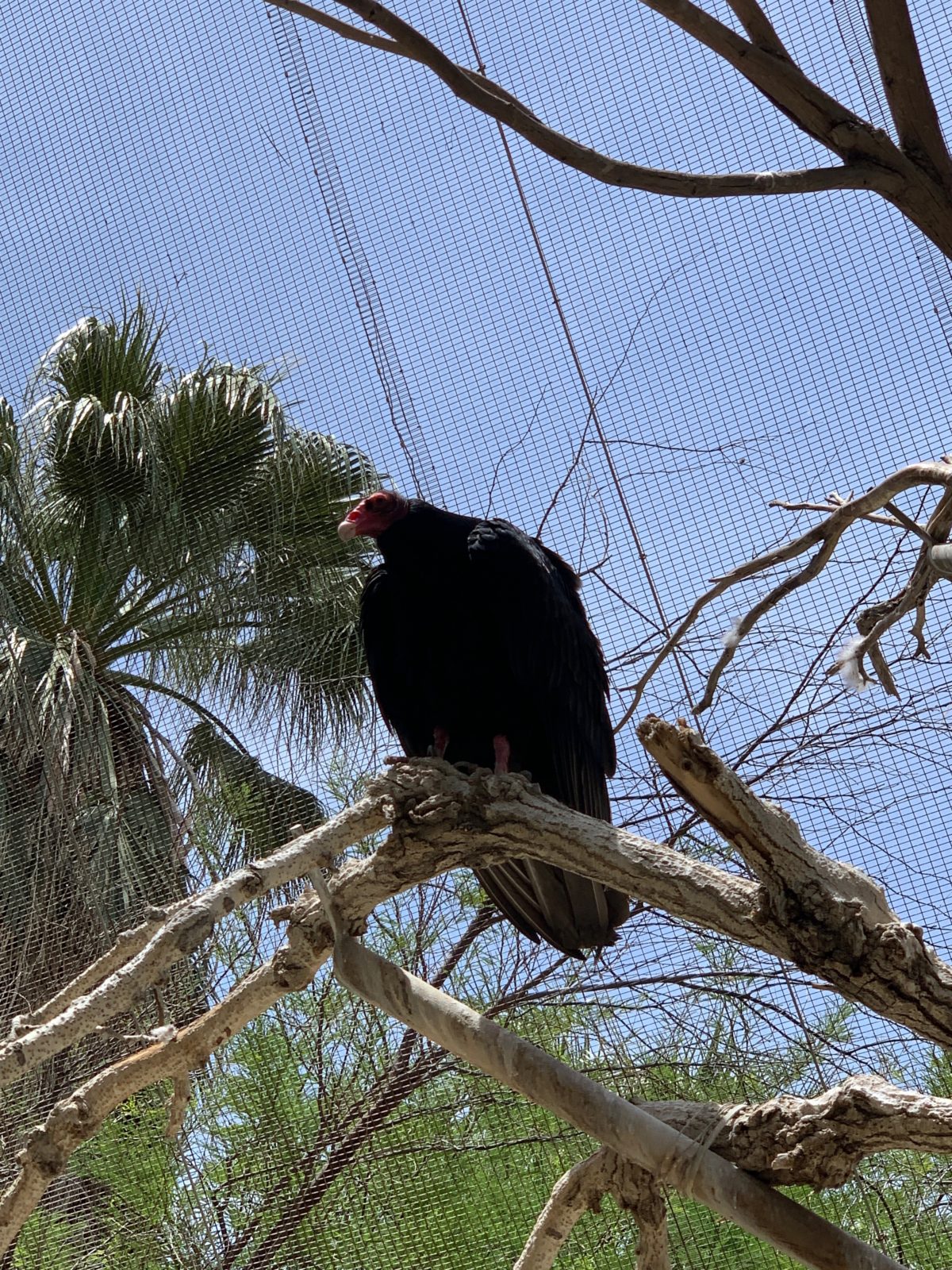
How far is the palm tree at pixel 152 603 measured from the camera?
3.73 meters

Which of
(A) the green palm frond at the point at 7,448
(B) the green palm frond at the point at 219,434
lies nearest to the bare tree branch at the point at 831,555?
(B) the green palm frond at the point at 219,434

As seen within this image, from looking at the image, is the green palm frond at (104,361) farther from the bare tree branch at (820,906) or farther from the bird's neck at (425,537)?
the bare tree branch at (820,906)

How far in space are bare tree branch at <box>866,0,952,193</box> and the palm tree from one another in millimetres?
2591

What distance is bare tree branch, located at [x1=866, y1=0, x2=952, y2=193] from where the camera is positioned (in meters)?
1.48

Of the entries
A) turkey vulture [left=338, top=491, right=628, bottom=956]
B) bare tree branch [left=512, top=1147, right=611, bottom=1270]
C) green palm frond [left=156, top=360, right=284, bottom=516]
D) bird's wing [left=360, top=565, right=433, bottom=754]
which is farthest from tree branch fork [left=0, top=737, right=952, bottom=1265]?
green palm frond [left=156, top=360, right=284, bottom=516]

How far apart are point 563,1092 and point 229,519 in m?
2.71

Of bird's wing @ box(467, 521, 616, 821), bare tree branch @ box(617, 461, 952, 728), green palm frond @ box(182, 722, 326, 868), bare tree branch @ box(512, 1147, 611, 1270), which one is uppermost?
green palm frond @ box(182, 722, 326, 868)

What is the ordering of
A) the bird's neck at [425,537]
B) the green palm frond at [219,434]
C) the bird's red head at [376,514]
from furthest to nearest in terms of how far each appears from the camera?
the green palm frond at [219,434] → the bird's red head at [376,514] → the bird's neck at [425,537]

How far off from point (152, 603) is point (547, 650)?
2.15 meters

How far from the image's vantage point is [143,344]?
177 inches

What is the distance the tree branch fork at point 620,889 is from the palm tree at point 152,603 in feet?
6.37

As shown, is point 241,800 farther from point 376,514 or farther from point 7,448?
point 7,448

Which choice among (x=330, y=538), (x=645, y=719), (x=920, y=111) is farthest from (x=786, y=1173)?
(x=330, y=538)

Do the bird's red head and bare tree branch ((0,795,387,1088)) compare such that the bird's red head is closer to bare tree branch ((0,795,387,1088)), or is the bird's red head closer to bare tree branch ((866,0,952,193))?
bare tree branch ((0,795,387,1088))
